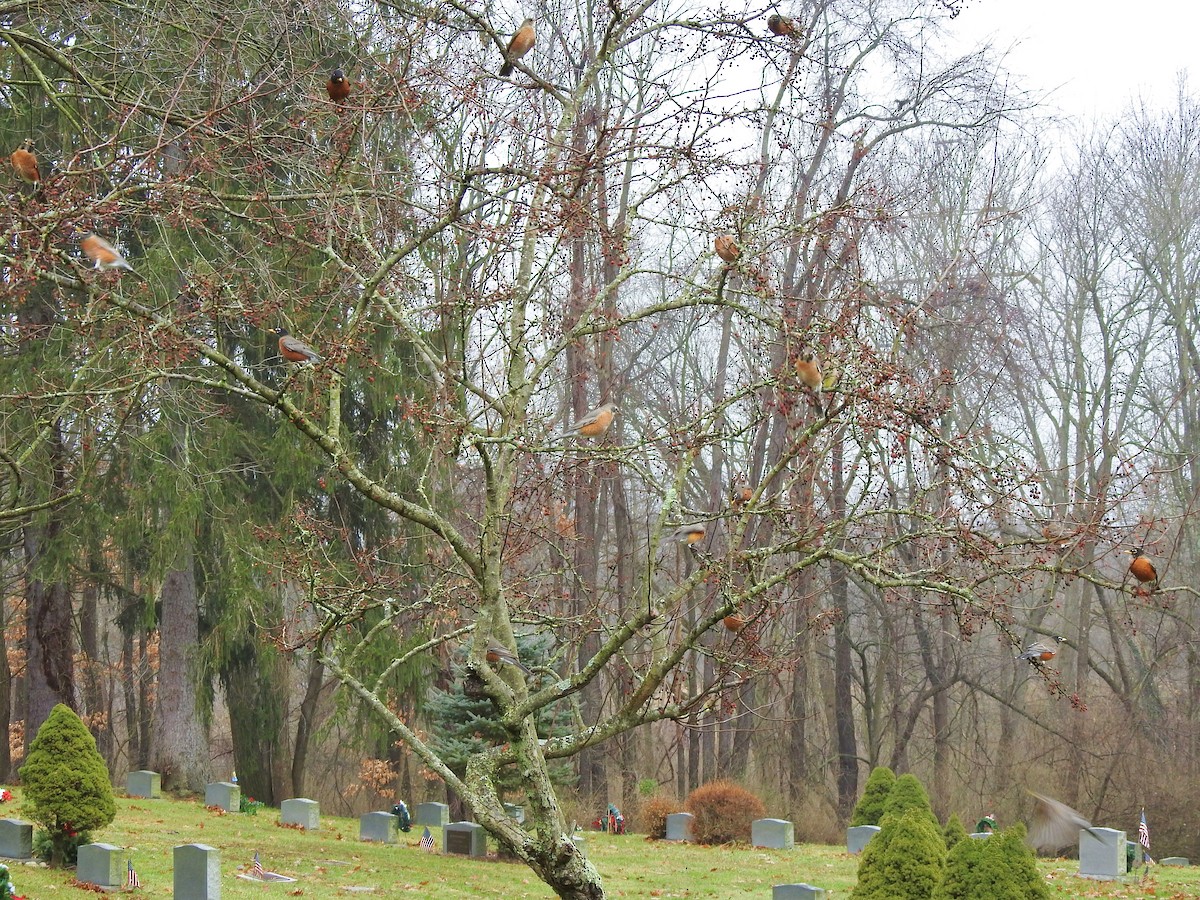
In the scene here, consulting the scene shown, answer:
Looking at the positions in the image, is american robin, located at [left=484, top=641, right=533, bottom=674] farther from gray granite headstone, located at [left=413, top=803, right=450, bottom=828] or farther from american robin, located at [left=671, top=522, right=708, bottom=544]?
gray granite headstone, located at [left=413, top=803, right=450, bottom=828]

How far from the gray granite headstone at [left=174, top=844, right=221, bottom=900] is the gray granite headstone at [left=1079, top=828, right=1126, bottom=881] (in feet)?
34.3

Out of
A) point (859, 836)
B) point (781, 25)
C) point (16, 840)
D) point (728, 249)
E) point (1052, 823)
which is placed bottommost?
point (859, 836)

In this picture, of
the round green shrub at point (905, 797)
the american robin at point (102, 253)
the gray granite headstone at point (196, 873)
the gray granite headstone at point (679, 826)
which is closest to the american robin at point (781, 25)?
the american robin at point (102, 253)

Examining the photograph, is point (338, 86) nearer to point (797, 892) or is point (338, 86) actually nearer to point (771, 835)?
point (797, 892)

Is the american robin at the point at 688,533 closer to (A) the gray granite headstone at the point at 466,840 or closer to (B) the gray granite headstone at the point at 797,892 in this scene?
(B) the gray granite headstone at the point at 797,892

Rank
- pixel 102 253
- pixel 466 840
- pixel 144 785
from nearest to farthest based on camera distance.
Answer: pixel 102 253
pixel 466 840
pixel 144 785

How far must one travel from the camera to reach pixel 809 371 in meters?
5.45

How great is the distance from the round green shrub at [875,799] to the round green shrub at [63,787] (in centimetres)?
1074

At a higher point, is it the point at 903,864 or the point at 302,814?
the point at 903,864

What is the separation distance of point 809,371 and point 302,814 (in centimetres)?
1372

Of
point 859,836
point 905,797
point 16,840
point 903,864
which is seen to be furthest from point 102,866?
point 859,836

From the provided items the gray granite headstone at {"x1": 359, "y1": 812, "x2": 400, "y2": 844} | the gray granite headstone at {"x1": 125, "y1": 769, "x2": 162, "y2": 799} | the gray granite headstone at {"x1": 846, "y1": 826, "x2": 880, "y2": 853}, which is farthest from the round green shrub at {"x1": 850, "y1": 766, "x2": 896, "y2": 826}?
the gray granite headstone at {"x1": 125, "y1": 769, "x2": 162, "y2": 799}

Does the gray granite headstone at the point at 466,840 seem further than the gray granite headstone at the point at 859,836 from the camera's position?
No

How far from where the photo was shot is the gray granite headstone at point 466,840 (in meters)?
15.6
